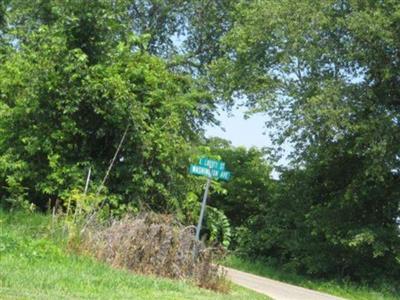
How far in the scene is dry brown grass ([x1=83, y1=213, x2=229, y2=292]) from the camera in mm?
13492

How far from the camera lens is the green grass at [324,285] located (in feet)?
73.0

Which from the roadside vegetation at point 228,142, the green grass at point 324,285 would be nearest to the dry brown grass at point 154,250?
the roadside vegetation at point 228,142

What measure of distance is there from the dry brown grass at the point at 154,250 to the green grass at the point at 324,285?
6874mm

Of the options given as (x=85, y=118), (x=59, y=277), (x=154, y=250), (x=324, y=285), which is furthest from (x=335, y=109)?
(x=59, y=277)

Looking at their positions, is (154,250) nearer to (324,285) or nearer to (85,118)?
(85,118)

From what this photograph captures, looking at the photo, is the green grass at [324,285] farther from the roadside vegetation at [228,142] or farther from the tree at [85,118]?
the tree at [85,118]

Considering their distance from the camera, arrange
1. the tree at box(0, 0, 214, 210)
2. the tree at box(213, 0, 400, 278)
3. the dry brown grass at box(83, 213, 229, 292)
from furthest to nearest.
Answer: the tree at box(213, 0, 400, 278), the tree at box(0, 0, 214, 210), the dry brown grass at box(83, 213, 229, 292)

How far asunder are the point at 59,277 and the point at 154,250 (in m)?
3.55

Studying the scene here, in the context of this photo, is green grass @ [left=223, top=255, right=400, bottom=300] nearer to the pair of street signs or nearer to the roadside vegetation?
the roadside vegetation

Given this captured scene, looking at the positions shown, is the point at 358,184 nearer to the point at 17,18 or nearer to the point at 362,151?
the point at 362,151

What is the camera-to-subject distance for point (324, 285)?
2394 cm

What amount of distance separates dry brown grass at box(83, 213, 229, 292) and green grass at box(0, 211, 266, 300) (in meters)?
0.57

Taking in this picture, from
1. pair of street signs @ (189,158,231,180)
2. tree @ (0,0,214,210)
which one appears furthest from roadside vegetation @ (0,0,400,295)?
pair of street signs @ (189,158,231,180)

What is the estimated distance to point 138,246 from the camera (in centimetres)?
1369
